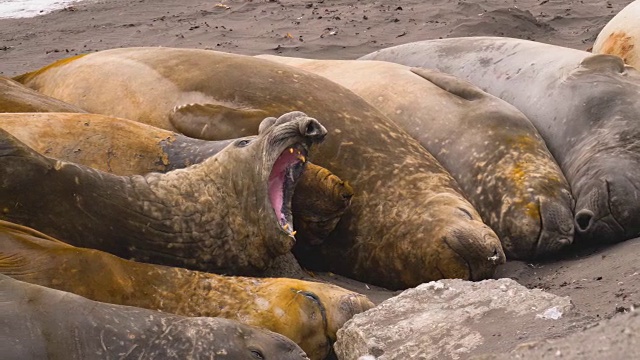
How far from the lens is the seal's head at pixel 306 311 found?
413 centimetres

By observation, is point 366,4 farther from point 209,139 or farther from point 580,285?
point 580,285

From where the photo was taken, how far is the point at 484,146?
613 cm

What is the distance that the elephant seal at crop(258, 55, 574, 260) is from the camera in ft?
18.7

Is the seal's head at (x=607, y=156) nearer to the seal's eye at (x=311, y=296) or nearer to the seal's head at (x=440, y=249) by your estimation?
the seal's head at (x=440, y=249)

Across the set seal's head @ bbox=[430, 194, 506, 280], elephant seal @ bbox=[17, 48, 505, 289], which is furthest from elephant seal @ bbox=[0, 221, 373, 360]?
elephant seal @ bbox=[17, 48, 505, 289]

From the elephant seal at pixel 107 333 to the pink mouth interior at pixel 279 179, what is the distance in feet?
3.92

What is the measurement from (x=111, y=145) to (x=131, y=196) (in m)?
0.68

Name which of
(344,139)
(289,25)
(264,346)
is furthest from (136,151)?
(289,25)

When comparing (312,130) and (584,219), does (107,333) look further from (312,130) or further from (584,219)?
(584,219)

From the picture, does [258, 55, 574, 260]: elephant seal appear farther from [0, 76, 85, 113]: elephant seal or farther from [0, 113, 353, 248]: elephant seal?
[0, 76, 85, 113]: elephant seal

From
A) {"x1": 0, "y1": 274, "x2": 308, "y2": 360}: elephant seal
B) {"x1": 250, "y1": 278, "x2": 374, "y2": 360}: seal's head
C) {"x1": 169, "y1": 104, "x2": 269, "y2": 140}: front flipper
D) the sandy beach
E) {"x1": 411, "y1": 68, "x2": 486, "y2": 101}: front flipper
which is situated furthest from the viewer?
the sandy beach

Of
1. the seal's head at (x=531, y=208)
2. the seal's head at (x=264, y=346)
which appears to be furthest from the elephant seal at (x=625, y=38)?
the seal's head at (x=264, y=346)

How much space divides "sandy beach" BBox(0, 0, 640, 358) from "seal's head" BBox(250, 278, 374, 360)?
18.5ft

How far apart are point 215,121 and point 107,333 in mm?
2299
